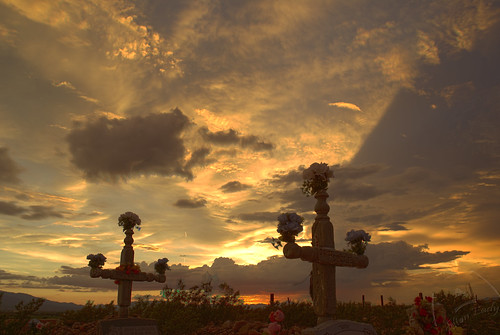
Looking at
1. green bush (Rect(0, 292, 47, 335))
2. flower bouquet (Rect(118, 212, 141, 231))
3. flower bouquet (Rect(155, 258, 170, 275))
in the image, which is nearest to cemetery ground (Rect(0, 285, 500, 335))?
flower bouquet (Rect(155, 258, 170, 275))

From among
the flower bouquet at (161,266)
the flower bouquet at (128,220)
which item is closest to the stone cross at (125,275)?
the flower bouquet at (128,220)

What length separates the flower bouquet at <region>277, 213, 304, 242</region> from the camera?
309 inches

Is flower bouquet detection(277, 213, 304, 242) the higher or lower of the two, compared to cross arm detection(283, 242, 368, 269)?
higher

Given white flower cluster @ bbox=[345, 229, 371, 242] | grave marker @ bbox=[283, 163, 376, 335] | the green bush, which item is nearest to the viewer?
grave marker @ bbox=[283, 163, 376, 335]

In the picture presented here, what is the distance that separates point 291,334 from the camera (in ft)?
40.6

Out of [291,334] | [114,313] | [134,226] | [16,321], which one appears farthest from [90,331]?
[291,334]

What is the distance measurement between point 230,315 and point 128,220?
631cm

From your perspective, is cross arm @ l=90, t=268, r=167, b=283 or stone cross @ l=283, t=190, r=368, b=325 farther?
cross arm @ l=90, t=268, r=167, b=283

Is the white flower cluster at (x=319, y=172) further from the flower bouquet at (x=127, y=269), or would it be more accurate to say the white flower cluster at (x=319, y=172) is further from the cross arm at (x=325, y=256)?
the flower bouquet at (x=127, y=269)

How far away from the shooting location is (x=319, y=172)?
361 inches

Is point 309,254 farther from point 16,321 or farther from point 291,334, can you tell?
point 16,321

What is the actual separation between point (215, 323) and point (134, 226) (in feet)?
18.6

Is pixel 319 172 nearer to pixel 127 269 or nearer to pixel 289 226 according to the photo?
pixel 289 226

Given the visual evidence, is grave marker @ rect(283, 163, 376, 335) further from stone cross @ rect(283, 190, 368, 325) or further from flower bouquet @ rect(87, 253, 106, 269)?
flower bouquet @ rect(87, 253, 106, 269)
